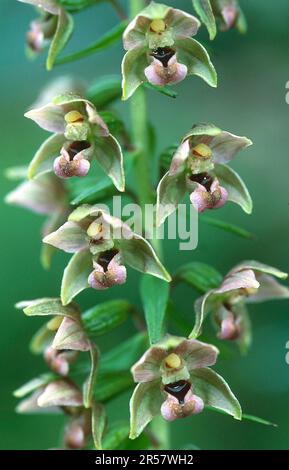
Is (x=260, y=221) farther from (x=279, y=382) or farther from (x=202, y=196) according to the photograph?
(x=202, y=196)

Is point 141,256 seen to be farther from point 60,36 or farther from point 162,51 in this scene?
point 60,36

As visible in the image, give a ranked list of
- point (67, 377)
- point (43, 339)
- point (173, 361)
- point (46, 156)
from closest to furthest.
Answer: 1. point (173, 361)
2. point (46, 156)
3. point (67, 377)
4. point (43, 339)

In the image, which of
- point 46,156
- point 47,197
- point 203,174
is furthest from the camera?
point 47,197

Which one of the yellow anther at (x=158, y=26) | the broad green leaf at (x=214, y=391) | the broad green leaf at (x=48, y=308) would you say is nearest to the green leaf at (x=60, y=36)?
the yellow anther at (x=158, y=26)

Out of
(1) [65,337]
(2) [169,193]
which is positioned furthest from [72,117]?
(1) [65,337]

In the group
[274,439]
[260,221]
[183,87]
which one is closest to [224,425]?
[274,439]
